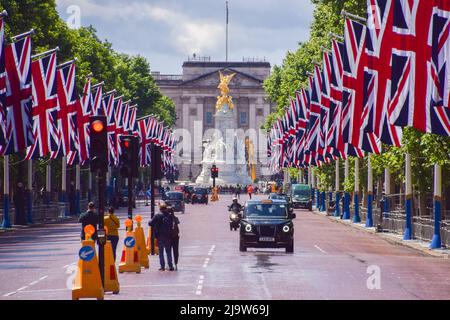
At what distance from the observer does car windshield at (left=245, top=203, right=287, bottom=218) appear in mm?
49453

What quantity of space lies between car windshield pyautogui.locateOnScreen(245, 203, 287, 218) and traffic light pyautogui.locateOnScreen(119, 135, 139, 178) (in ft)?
33.4

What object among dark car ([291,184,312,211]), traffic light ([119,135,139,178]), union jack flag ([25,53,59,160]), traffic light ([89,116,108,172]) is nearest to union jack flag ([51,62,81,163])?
union jack flag ([25,53,59,160])

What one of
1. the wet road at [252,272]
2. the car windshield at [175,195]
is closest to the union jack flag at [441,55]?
the wet road at [252,272]

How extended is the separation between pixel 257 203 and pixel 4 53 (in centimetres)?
1124

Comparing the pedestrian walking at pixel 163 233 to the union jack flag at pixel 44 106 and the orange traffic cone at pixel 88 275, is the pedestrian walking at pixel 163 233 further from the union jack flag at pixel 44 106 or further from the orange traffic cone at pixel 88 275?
the union jack flag at pixel 44 106

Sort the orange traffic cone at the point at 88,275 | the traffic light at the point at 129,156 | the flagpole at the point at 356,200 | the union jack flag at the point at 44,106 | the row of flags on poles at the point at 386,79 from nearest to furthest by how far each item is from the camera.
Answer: the orange traffic cone at the point at 88,275 < the row of flags on poles at the point at 386,79 < the traffic light at the point at 129,156 < the union jack flag at the point at 44,106 < the flagpole at the point at 356,200

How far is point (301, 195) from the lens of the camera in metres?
117

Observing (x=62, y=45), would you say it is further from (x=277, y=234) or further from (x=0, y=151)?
(x=277, y=234)

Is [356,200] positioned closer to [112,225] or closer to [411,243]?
[411,243]

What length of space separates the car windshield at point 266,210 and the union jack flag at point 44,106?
14.2 metres

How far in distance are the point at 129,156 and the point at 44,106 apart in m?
22.1

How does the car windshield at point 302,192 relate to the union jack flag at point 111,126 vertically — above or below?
below

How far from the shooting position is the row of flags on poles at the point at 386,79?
38000 millimetres

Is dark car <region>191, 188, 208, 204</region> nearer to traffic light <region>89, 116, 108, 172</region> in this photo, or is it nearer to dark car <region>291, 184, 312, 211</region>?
dark car <region>291, 184, 312, 211</region>
